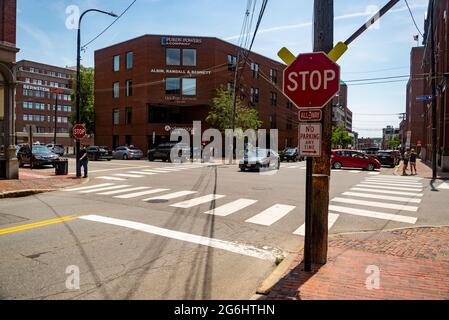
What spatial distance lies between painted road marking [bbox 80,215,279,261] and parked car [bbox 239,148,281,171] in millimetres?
15783

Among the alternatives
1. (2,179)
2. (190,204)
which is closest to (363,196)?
(190,204)

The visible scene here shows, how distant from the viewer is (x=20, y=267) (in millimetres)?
5254

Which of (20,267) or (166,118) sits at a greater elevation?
(166,118)

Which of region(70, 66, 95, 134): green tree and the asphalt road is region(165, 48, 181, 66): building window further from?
the asphalt road

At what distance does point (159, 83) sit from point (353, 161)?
82.3ft

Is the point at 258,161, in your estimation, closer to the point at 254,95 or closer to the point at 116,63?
the point at 254,95

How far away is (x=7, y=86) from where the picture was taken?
52.5 feet

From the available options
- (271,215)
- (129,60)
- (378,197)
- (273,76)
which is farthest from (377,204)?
(273,76)

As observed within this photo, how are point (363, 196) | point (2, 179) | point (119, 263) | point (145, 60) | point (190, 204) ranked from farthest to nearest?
point (145, 60) < point (2, 179) < point (363, 196) < point (190, 204) < point (119, 263)

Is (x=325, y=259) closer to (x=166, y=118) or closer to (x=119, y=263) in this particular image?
(x=119, y=263)

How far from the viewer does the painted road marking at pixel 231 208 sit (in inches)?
377

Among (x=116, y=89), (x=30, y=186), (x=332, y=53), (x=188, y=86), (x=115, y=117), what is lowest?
Answer: (x=30, y=186)
